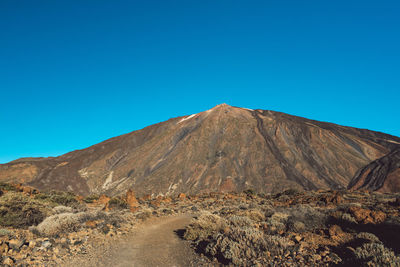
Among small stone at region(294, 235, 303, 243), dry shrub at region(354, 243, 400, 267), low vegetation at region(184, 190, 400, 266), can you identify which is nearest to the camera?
dry shrub at region(354, 243, 400, 267)

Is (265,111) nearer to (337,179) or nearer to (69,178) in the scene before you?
(337,179)

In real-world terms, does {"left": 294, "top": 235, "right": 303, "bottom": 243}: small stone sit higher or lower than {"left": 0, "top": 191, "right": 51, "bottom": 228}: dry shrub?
lower

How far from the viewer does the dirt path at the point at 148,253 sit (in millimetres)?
6820

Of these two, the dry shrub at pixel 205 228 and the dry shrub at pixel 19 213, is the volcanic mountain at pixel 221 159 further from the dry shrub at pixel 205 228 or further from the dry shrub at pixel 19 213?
the dry shrub at pixel 205 228

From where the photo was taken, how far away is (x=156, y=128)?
92.1 meters

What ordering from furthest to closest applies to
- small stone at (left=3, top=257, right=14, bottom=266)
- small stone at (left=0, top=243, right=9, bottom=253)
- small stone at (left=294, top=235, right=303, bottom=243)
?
1. small stone at (left=294, top=235, right=303, bottom=243)
2. small stone at (left=0, top=243, right=9, bottom=253)
3. small stone at (left=3, top=257, right=14, bottom=266)

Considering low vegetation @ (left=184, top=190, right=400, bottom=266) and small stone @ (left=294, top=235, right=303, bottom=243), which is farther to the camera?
small stone @ (left=294, top=235, right=303, bottom=243)

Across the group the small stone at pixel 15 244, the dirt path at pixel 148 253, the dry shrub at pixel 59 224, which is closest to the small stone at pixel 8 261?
the small stone at pixel 15 244

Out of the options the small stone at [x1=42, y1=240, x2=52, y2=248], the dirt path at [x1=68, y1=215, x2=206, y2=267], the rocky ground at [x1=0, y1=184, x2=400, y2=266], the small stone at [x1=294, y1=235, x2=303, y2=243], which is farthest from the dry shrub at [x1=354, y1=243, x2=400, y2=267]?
the small stone at [x1=42, y1=240, x2=52, y2=248]

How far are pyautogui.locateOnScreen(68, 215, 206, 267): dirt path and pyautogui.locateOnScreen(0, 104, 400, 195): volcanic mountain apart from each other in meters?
48.5

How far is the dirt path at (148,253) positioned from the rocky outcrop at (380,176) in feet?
184

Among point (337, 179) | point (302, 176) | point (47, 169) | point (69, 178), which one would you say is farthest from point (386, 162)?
point (47, 169)

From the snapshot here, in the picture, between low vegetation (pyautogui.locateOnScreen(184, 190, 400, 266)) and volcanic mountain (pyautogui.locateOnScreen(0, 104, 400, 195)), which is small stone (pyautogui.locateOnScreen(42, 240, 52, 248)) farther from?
volcanic mountain (pyautogui.locateOnScreen(0, 104, 400, 195))

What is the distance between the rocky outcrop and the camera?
52.0 metres
